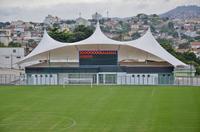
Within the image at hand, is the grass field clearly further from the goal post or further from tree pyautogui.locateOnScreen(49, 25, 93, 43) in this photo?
tree pyautogui.locateOnScreen(49, 25, 93, 43)

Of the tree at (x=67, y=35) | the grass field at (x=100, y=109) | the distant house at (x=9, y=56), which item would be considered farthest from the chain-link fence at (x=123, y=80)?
the tree at (x=67, y=35)

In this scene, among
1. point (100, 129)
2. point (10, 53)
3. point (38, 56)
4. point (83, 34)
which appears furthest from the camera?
point (83, 34)

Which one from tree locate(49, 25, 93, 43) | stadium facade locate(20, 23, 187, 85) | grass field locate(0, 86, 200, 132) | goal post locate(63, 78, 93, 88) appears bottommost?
grass field locate(0, 86, 200, 132)

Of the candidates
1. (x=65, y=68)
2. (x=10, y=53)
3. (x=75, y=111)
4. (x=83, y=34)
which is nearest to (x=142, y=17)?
(x=83, y=34)

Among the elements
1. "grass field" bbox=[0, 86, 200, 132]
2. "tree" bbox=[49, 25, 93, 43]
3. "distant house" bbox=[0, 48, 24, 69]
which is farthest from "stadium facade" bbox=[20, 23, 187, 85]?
"tree" bbox=[49, 25, 93, 43]

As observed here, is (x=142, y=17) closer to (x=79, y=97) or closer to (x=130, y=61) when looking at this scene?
(x=130, y=61)

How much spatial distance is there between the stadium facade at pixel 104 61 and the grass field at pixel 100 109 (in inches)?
179

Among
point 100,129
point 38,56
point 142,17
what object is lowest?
point 100,129

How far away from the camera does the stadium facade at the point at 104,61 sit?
35000mm

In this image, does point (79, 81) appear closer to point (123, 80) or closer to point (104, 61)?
point (123, 80)

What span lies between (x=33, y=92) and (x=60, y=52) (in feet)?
39.8

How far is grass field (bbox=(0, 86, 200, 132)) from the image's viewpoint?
53.1ft

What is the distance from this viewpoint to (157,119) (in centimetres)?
1761

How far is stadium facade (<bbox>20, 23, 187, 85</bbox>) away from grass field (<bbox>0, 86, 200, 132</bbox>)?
454cm
